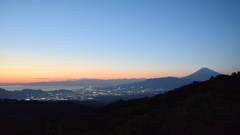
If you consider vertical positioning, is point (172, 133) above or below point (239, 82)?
below

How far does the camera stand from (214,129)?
441 cm

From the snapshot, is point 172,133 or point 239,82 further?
point 239,82

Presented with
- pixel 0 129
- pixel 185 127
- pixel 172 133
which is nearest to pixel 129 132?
pixel 172 133

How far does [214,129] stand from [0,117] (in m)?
25.6

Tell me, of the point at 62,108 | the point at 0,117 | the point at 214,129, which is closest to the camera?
the point at 214,129

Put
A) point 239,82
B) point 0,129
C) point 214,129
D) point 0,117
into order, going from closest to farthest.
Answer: point 214,129, point 0,129, point 239,82, point 0,117

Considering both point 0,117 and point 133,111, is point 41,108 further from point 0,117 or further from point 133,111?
point 133,111

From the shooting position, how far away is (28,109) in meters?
27.1

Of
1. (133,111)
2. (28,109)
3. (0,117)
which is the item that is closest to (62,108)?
(28,109)

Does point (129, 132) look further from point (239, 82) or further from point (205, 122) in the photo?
point (239, 82)

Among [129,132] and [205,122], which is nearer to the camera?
[205,122]

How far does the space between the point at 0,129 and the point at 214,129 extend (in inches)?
379

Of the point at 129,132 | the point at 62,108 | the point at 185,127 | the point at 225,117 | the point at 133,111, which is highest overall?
the point at 225,117

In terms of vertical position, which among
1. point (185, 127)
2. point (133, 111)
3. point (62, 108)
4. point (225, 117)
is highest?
point (225, 117)
